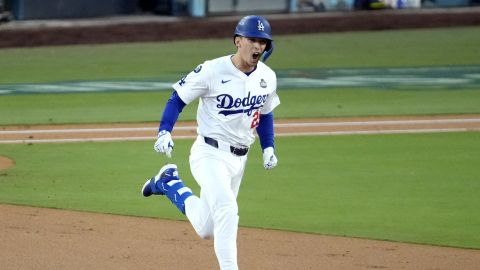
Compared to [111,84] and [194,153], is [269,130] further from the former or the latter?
[111,84]

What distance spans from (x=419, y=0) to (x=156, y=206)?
25.0m

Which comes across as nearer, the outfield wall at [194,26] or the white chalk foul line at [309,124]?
the white chalk foul line at [309,124]

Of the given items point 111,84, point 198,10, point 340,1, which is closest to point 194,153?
point 111,84

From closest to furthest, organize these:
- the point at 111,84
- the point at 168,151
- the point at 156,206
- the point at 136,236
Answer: the point at 168,151 → the point at 136,236 → the point at 156,206 → the point at 111,84

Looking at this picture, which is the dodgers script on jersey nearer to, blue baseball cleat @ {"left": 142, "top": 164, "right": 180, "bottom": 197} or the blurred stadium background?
blue baseball cleat @ {"left": 142, "top": 164, "right": 180, "bottom": 197}

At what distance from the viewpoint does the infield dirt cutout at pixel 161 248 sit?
8.34 meters

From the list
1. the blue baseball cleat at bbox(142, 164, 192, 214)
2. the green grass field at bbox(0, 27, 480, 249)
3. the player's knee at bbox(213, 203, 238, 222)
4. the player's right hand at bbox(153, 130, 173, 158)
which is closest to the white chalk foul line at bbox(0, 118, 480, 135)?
the green grass field at bbox(0, 27, 480, 249)

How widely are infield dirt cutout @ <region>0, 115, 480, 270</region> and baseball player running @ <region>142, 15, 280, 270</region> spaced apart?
1126mm

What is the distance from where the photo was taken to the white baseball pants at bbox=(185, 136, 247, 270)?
23.3 ft

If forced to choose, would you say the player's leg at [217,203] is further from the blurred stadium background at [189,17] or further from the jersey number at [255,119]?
the blurred stadium background at [189,17]

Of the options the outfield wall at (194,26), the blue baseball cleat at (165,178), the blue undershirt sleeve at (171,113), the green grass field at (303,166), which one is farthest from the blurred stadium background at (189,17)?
the blue undershirt sleeve at (171,113)

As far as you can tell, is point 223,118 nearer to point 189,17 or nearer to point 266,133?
point 266,133

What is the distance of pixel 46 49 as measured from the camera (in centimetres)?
2664

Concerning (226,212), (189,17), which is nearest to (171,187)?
(226,212)
